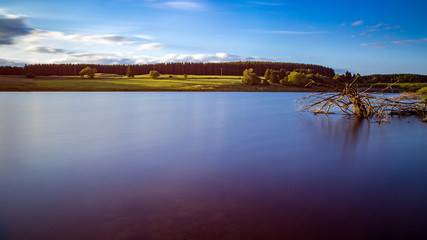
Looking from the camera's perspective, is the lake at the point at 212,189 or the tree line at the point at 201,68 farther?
the tree line at the point at 201,68

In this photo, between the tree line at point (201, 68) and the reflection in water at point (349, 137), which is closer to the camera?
the reflection in water at point (349, 137)

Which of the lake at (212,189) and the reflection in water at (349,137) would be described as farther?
the reflection in water at (349,137)

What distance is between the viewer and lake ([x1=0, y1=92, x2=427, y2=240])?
12.0ft

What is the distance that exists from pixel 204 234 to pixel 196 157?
435 cm

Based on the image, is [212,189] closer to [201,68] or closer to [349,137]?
[349,137]

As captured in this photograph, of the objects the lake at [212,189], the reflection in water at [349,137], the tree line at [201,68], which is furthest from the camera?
the tree line at [201,68]

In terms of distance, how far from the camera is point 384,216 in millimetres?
4066

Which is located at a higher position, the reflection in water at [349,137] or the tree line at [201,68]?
the tree line at [201,68]

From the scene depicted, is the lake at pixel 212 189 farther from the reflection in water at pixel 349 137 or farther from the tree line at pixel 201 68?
the tree line at pixel 201 68

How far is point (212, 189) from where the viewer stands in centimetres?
514

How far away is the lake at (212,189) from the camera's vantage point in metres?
3.67

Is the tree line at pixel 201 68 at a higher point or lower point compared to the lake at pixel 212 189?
higher

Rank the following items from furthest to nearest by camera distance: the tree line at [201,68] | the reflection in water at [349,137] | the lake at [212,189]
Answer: the tree line at [201,68]
the reflection in water at [349,137]
the lake at [212,189]

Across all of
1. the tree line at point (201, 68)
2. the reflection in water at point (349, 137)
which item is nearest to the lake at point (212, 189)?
the reflection in water at point (349, 137)
